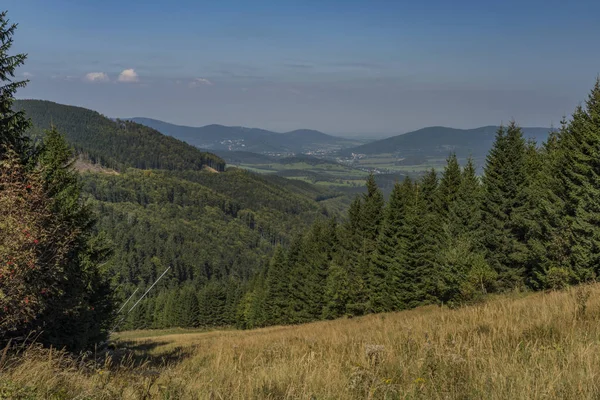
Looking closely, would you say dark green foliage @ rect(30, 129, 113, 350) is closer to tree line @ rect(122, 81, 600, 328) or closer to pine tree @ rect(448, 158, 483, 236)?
tree line @ rect(122, 81, 600, 328)

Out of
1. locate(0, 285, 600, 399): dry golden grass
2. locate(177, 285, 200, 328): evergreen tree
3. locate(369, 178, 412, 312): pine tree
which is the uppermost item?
locate(0, 285, 600, 399): dry golden grass

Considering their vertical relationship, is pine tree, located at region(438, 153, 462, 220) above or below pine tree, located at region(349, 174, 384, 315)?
above

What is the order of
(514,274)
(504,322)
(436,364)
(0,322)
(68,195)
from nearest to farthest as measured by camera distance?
(436,364), (504,322), (0,322), (68,195), (514,274)

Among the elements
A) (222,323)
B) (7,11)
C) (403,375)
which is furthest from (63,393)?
(222,323)

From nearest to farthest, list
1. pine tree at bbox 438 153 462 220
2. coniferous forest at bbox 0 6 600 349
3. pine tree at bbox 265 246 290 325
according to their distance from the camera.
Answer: coniferous forest at bbox 0 6 600 349 → pine tree at bbox 438 153 462 220 → pine tree at bbox 265 246 290 325

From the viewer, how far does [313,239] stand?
50.3m

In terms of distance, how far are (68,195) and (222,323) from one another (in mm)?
71990

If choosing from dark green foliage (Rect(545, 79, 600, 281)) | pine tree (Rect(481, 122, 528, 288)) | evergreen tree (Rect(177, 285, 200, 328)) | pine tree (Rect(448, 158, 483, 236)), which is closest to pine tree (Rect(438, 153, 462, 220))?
pine tree (Rect(448, 158, 483, 236))

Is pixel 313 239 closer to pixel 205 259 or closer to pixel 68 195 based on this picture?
pixel 68 195

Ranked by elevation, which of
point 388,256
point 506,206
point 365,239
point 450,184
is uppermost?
point 450,184

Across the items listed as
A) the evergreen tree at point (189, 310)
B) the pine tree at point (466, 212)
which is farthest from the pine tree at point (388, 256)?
the evergreen tree at point (189, 310)

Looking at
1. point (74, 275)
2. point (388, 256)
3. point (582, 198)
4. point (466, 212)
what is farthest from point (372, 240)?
point (74, 275)

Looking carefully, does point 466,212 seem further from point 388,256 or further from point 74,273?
point 74,273

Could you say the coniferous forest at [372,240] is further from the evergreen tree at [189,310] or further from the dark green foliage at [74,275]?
the evergreen tree at [189,310]
